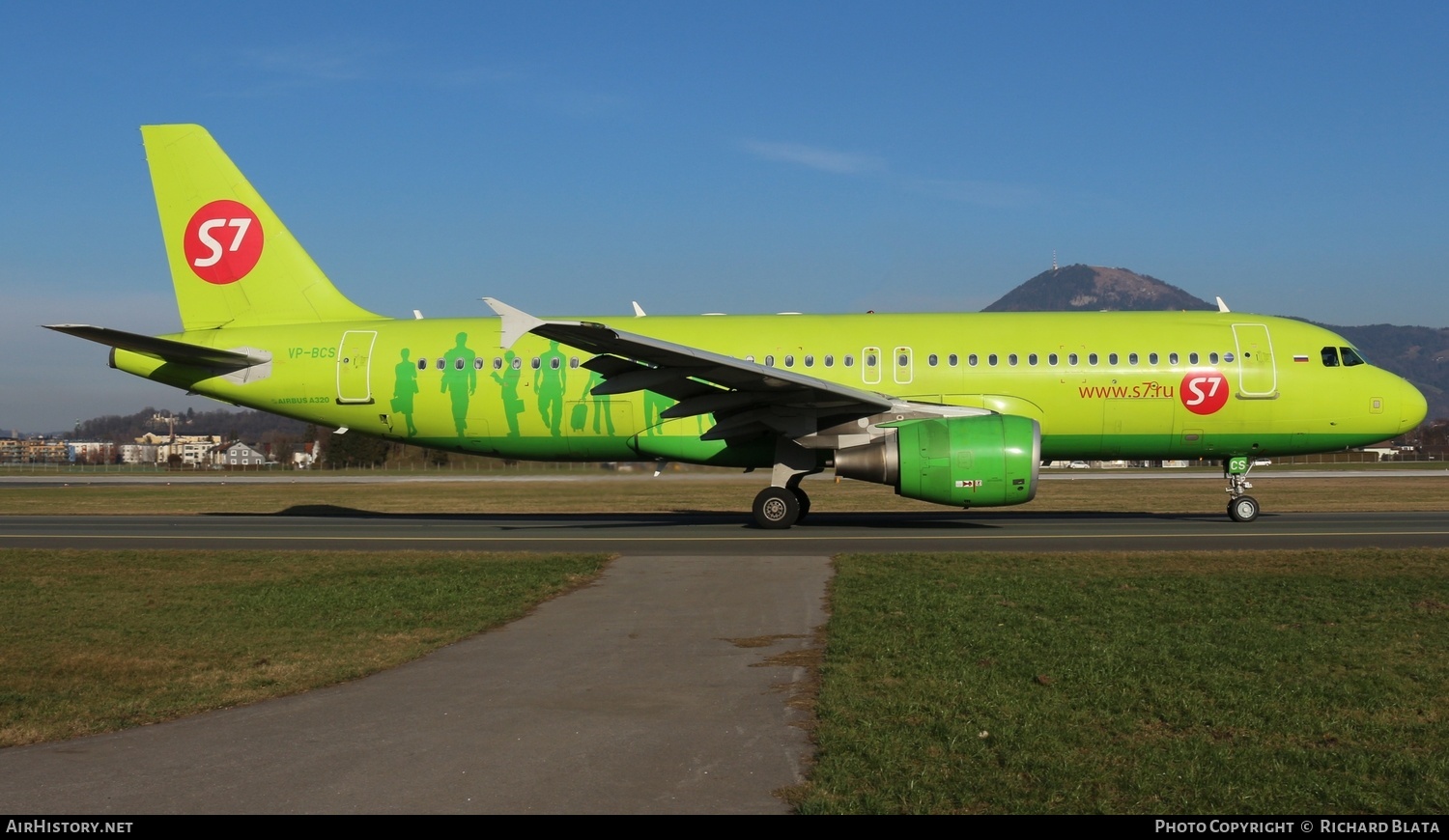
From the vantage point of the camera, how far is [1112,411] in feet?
68.0

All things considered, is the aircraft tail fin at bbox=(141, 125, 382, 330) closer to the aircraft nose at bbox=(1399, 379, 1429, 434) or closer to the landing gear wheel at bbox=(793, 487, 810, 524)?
the landing gear wheel at bbox=(793, 487, 810, 524)

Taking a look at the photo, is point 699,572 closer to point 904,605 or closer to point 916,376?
point 904,605

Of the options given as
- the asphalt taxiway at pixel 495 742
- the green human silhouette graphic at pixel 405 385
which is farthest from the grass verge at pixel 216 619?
the green human silhouette graphic at pixel 405 385

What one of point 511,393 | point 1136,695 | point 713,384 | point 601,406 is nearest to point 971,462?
point 713,384

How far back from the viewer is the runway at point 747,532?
16906 mm

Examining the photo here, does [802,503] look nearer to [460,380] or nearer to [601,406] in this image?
[601,406]

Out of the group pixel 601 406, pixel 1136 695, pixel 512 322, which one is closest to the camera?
pixel 1136 695

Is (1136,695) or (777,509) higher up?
(777,509)

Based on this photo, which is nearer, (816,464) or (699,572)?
(699,572)

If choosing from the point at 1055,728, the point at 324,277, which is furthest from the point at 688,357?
the point at 1055,728

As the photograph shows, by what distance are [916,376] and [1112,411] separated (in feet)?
11.9

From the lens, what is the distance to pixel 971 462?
1822cm

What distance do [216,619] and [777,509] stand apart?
11.3 meters

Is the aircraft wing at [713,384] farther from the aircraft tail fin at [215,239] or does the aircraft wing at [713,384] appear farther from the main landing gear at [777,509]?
the aircraft tail fin at [215,239]
